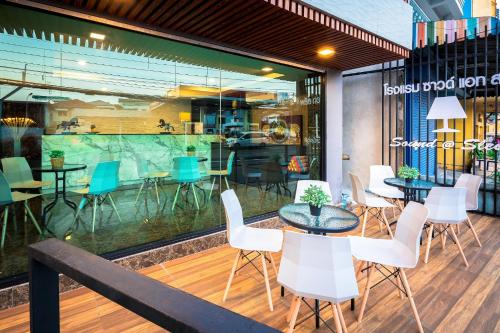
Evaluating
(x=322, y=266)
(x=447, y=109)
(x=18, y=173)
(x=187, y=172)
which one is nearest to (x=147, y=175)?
(x=187, y=172)

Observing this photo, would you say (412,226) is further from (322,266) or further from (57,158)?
(57,158)

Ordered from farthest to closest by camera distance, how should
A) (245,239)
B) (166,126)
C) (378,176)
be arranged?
(378,176) → (166,126) → (245,239)

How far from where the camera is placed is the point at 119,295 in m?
0.68

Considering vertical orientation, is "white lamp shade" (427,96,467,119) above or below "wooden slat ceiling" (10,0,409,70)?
below

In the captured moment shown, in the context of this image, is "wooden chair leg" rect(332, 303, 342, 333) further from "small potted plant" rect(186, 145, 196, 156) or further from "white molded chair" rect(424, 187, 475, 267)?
"small potted plant" rect(186, 145, 196, 156)

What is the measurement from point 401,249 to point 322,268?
127 centimetres

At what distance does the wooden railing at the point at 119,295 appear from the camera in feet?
1.87

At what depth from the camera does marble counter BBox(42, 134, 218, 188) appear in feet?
12.5

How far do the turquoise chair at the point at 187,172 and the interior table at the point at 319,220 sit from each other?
2164mm

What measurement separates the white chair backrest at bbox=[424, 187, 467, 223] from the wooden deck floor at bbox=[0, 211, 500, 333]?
0.57 meters

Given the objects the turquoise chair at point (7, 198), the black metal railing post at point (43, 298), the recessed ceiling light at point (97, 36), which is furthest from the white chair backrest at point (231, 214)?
the recessed ceiling light at point (97, 36)

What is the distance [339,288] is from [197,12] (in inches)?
126

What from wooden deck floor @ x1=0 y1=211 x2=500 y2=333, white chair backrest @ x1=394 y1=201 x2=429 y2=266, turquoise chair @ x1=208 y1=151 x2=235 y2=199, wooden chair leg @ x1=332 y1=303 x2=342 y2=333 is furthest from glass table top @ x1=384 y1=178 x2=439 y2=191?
wooden chair leg @ x1=332 y1=303 x2=342 y2=333

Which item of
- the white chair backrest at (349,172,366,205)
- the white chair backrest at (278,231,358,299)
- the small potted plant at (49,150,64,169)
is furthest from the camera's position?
the white chair backrest at (349,172,366,205)
